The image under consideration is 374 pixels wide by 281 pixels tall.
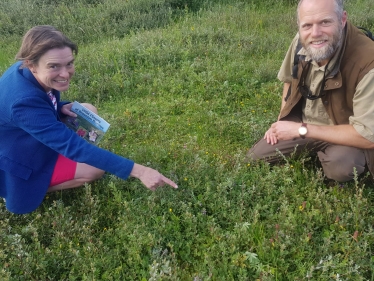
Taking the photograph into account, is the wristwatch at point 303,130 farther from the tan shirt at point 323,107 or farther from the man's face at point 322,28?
the man's face at point 322,28

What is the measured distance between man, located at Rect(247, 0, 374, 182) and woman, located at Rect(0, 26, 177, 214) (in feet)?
5.11

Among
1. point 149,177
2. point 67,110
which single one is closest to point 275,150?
point 149,177

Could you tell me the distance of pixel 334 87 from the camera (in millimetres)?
3443

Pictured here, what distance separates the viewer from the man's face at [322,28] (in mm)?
3385

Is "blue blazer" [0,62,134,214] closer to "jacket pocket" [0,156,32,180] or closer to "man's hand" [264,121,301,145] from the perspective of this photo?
"jacket pocket" [0,156,32,180]

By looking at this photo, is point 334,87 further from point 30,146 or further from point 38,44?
point 30,146

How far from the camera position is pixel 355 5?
8.81m

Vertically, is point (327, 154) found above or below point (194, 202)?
above

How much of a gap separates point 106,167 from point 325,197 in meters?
2.00

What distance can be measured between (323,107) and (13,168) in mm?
2936

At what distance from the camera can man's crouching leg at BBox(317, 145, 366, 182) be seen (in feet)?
11.9

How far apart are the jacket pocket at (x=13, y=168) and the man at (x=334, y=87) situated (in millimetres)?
2390

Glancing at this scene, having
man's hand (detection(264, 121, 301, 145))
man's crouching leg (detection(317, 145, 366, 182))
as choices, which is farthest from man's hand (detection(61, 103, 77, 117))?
man's crouching leg (detection(317, 145, 366, 182))

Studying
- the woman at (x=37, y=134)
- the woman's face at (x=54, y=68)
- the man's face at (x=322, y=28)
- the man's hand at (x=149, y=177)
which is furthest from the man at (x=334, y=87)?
the woman's face at (x=54, y=68)
